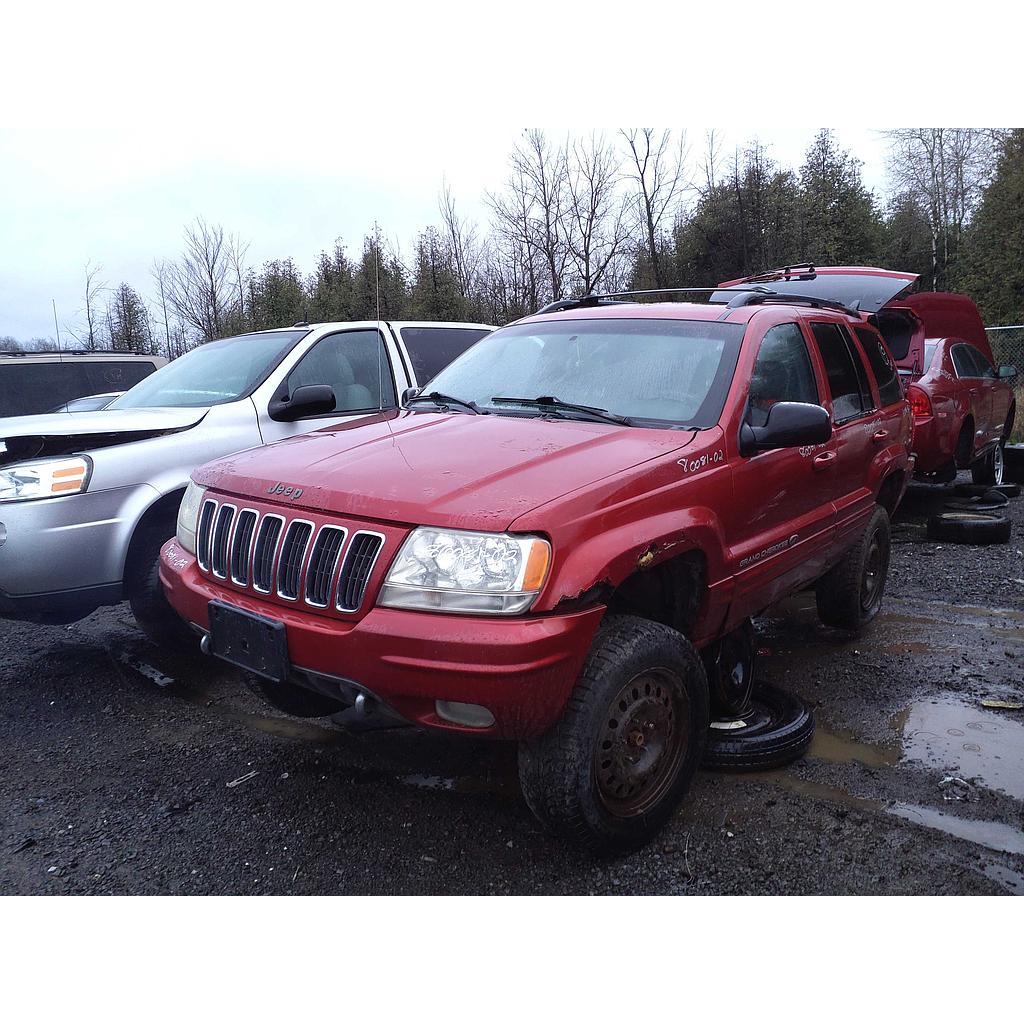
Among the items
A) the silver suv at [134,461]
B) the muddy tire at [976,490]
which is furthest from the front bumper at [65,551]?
the muddy tire at [976,490]

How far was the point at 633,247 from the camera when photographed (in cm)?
1975

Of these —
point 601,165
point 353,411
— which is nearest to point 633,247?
point 601,165

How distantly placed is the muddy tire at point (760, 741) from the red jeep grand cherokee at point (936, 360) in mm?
3647

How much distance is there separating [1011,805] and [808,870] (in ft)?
3.25

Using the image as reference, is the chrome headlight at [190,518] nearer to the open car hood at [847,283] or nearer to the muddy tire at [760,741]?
the muddy tire at [760,741]

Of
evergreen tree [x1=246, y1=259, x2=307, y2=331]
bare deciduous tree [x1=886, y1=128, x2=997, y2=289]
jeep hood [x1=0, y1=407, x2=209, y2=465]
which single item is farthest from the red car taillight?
bare deciduous tree [x1=886, y1=128, x2=997, y2=289]

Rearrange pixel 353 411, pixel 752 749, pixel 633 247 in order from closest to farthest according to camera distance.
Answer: pixel 752 749
pixel 353 411
pixel 633 247

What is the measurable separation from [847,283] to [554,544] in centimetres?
557

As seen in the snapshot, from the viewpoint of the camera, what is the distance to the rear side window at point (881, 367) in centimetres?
490

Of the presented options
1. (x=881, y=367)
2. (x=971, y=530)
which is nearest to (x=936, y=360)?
(x=971, y=530)

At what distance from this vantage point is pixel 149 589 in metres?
4.30

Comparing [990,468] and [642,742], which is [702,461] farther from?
[990,468]

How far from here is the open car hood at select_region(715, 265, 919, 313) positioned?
6.55 metres

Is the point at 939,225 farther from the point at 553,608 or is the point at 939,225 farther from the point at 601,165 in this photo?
the point at 553,608
